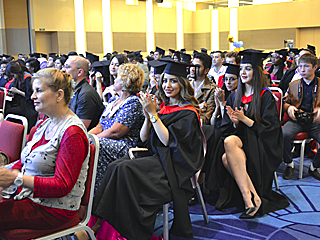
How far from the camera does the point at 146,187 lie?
272 centimetres

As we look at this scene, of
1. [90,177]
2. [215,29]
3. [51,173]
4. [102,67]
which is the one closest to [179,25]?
[215,29]

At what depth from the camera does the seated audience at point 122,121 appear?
312 cm

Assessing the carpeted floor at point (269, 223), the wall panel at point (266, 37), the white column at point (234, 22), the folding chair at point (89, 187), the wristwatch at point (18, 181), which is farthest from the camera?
the white column at point (234, 22)

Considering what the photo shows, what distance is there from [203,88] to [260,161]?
125 centimetres

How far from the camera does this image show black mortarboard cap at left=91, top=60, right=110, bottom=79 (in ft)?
17.5

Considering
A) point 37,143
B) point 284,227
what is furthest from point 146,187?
point 284,227

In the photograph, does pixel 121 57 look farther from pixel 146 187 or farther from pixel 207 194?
pixel 146 187

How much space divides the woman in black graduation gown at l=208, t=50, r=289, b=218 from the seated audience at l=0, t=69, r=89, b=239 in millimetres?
1833

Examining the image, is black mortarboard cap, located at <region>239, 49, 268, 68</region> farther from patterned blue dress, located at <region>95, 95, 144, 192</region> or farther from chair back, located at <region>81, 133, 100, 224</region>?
chair back, located at <region>81, 133, 100, 224</region>

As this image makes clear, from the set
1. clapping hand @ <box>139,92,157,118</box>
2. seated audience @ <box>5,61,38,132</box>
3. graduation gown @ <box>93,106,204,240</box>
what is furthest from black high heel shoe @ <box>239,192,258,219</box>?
seated audience @ <box>5,61,38,132</box>

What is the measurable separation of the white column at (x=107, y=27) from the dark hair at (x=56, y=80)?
17.2m

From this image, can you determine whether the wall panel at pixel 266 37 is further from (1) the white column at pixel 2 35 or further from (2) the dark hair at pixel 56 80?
(2) the dark hair at pixel 56 80

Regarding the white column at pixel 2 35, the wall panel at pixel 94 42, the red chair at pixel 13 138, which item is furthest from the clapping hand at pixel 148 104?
the wall panel at pixel 94 42

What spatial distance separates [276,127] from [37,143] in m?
2.40
